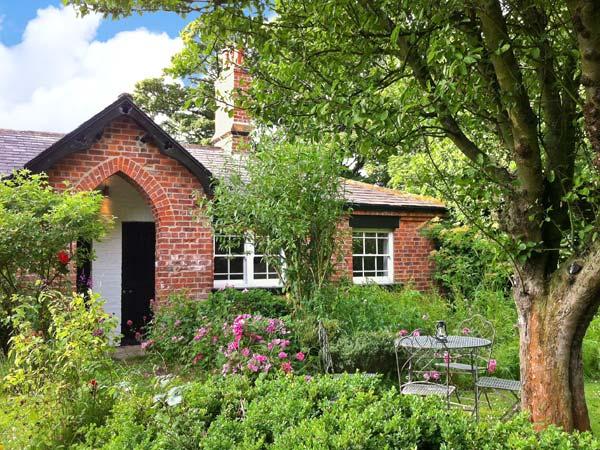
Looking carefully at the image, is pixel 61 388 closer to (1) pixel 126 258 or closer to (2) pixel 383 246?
(1) pixel 126 258

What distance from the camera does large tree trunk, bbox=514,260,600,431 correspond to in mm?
3680

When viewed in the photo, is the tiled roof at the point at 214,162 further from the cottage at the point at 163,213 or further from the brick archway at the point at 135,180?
the brick archway at the point at 135,180

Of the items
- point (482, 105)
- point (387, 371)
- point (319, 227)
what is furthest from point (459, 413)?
point (319, 227)

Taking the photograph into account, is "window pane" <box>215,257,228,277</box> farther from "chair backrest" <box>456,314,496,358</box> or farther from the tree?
the tree

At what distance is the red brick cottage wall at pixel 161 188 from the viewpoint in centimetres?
934

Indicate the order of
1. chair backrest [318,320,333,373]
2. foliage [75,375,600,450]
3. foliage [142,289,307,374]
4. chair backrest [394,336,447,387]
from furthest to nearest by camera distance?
chair backrest [318,320,333,373] < foliage [142,289,307,374] < chair backrest [394,336,447,387] < foliage [75,375,600,450]

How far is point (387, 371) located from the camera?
732cm

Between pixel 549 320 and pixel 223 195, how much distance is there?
18.1 feet

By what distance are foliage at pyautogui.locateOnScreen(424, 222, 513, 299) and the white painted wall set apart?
276 inches

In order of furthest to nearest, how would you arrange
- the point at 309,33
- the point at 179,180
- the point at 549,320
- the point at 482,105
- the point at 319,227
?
the point at 179,180 → the point at 319,227 → the point at 309,33 → the point at 482,105 → the point at 549,320

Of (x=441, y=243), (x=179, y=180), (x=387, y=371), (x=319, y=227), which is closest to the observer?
(x=387, y=371)

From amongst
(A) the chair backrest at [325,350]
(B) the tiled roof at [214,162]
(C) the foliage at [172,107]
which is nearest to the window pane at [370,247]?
(B) the tiled roof at [214,162]

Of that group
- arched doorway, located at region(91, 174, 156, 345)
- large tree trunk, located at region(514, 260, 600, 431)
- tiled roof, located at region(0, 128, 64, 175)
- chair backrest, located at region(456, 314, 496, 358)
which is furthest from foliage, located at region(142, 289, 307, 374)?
tiled roof, located at region(0, 128, 64, 175)

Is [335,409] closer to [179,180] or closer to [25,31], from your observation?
[179,180]
